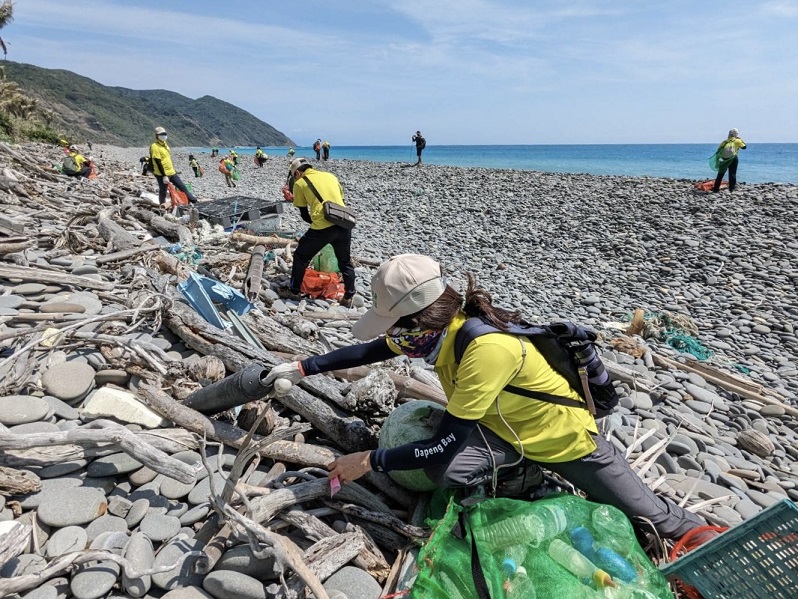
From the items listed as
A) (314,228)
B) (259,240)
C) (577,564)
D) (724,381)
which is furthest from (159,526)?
(259,240)

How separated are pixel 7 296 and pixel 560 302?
25.9 feet

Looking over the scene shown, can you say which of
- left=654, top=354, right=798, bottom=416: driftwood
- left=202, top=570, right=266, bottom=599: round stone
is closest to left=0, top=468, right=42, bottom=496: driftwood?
left=202, top=570, right=266, bottom=599: round stone

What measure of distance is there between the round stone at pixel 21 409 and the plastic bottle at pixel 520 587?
2829mm

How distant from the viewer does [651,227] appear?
12734mm

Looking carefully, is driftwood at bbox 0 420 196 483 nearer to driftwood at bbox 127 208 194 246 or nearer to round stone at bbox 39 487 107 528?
round stone at bbox 39 487 107 528

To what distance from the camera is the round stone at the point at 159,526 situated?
238 centimetres

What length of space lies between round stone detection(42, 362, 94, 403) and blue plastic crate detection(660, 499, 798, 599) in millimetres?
3622

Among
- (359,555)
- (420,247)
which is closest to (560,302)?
(420,247)

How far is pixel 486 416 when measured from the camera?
253 centimetres

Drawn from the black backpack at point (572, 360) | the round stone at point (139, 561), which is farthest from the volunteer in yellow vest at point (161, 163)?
the black backpack at point (572, 360)

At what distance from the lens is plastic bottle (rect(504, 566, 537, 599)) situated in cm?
200

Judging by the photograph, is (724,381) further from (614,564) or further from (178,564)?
(178,564)

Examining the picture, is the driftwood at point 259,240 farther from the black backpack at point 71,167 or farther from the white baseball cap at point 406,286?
the black backpack at point 71,167

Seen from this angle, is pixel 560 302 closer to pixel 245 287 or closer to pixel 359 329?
pixel 245 287
